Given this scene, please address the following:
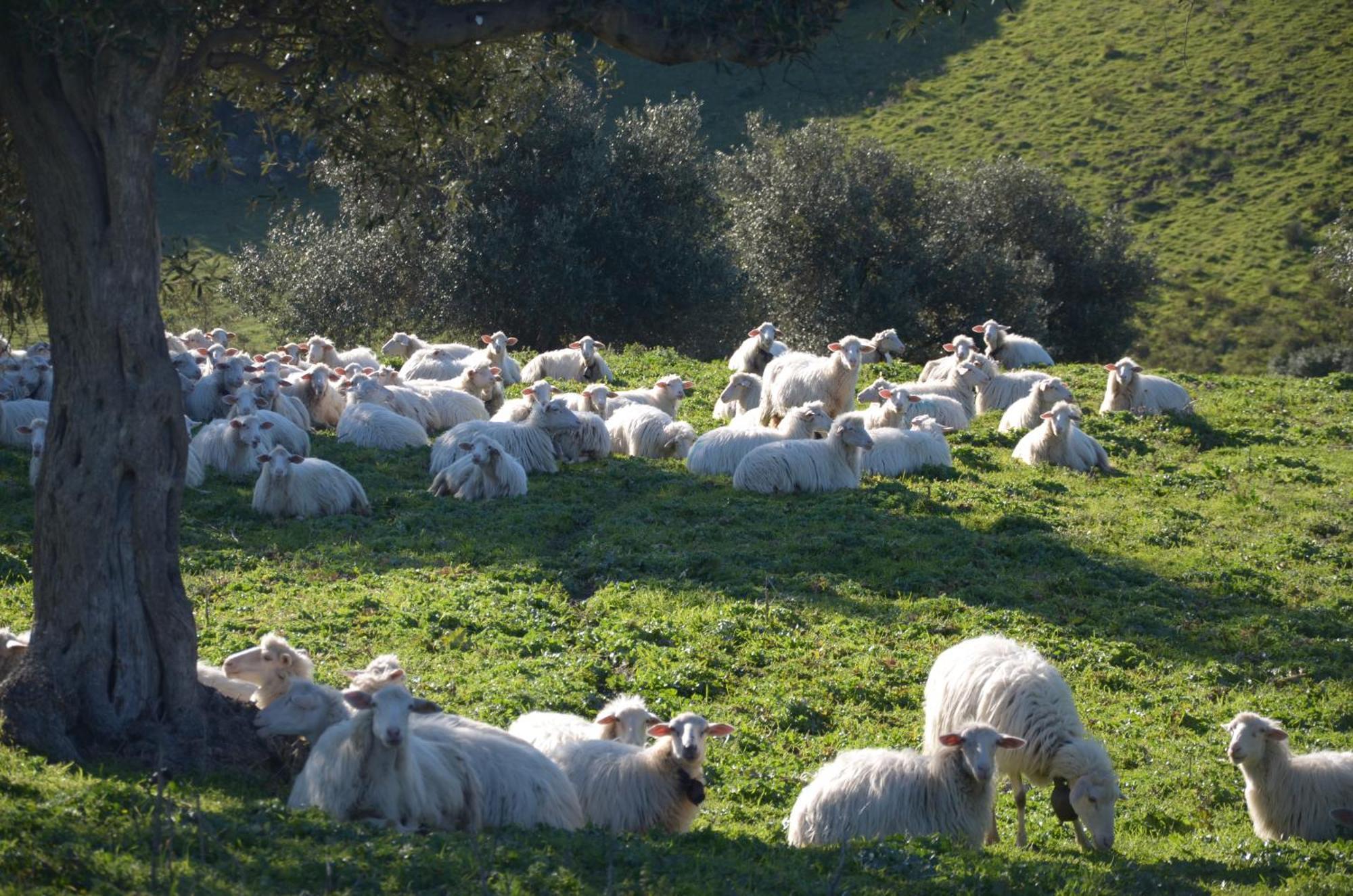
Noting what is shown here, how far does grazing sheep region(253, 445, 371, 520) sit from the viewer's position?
13.8 m

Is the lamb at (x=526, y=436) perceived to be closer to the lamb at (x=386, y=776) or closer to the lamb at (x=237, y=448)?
the lamb at (x=237, y=448)

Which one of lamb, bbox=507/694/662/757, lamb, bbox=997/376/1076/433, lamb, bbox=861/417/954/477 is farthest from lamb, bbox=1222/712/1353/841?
lamb, bbox=997/376/1076/433

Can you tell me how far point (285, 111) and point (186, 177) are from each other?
4.08 ft

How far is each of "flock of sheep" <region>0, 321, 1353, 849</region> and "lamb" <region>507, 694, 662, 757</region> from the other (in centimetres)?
2

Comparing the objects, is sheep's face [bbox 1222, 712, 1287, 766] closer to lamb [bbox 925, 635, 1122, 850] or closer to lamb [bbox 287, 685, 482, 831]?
lamb [bbox 925, 635, 1122, 850]

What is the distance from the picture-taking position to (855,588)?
12156 mm

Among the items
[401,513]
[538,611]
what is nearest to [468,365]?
[401,513]

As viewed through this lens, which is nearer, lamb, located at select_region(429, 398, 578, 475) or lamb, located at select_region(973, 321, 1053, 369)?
lamb, located at select_region(429, 398, 578, 475)

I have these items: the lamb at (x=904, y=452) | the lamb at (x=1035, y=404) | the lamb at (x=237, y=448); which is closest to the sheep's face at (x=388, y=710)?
the lamb at (x=237, y=448)

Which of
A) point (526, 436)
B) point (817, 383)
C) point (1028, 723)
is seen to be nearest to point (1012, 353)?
point (817, 383)

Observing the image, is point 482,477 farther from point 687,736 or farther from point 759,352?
point 759,352

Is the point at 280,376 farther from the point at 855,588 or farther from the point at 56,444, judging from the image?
the point at 56,444

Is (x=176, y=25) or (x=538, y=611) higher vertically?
(x=176, y=25)

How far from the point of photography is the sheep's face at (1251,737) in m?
8.41
